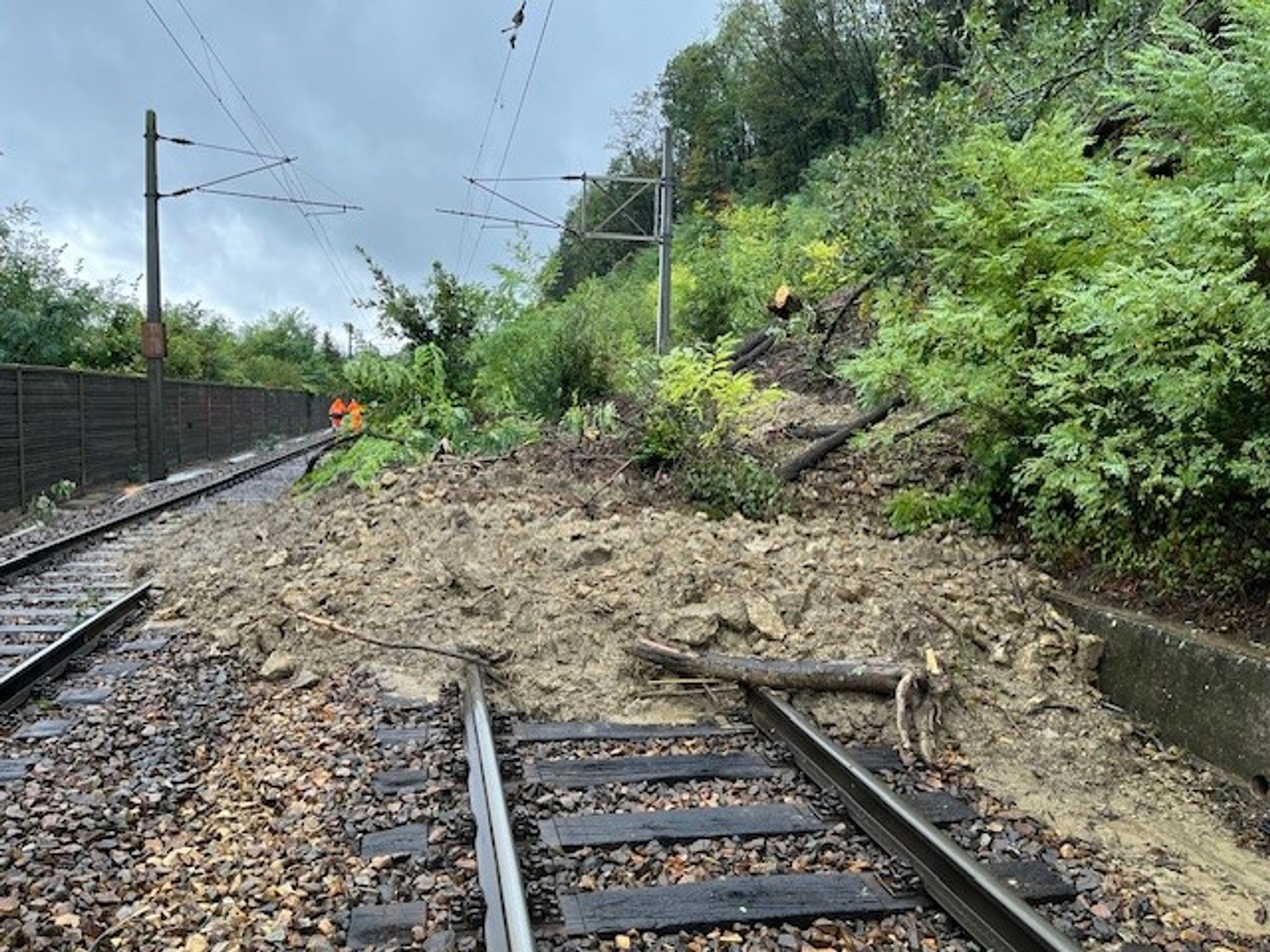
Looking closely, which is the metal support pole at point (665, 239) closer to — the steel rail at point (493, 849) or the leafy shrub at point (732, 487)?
the leafy shrub at point (732, 487)

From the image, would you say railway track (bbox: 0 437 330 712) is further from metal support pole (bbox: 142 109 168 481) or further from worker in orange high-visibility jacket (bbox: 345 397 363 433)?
metal support pole (bbox: 142 109 168 481)

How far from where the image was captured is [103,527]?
454 inches

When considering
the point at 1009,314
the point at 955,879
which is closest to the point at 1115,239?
the point at 1009,314

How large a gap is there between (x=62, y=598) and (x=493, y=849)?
21.5 feet

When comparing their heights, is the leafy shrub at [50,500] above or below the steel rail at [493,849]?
above

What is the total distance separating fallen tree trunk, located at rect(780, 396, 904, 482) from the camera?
9578mm

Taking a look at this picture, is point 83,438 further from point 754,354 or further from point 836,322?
point 836,322

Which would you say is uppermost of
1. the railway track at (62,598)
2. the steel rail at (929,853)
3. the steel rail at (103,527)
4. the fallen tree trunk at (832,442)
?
the fallen tree trunk at (832,442)

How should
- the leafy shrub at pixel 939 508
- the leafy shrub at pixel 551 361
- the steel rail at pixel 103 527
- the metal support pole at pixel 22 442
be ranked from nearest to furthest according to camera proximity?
the leafy shrub at pixel 939 508, the steel rail at pixel 103 527, the metal support pole at pixel 22 442, the leafy shrub at pixel 551 361

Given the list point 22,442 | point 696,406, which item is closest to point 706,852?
point 696,406

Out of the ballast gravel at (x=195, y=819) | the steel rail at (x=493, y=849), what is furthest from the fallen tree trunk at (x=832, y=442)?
the steel rail at (x=493, y=849)

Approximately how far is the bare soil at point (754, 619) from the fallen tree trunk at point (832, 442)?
596 mm

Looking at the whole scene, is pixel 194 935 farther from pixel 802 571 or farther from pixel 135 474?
pixel 135 474

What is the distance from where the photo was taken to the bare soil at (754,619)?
4.11 meters
